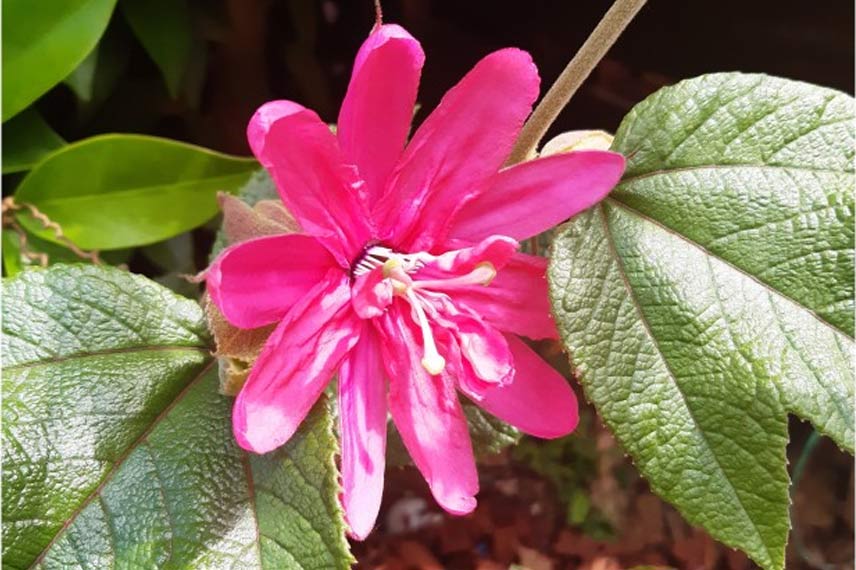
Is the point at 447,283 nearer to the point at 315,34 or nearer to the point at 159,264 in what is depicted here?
the point at 159,264

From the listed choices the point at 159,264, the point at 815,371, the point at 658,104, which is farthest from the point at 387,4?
the point at 815,371

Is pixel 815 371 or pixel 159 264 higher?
pixel 815 371

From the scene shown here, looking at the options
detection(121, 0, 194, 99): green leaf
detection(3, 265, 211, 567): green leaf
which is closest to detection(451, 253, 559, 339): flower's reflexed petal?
detection(3, 265, 211, 567): green leaf

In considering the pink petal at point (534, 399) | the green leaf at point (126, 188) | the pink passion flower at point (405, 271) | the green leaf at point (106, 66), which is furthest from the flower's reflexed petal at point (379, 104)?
the green leaf at point (106, 66)

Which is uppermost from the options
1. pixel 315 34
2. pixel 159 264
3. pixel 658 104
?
pixel 658 104

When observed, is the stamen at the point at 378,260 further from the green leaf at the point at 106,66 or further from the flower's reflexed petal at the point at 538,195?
the green leaf at the point at 106,66

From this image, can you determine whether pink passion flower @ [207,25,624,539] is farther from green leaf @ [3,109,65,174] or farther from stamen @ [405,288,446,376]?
green leaf @ [3,109,65,174]

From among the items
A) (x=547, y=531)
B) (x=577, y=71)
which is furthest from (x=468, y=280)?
(x=547, y=531)
